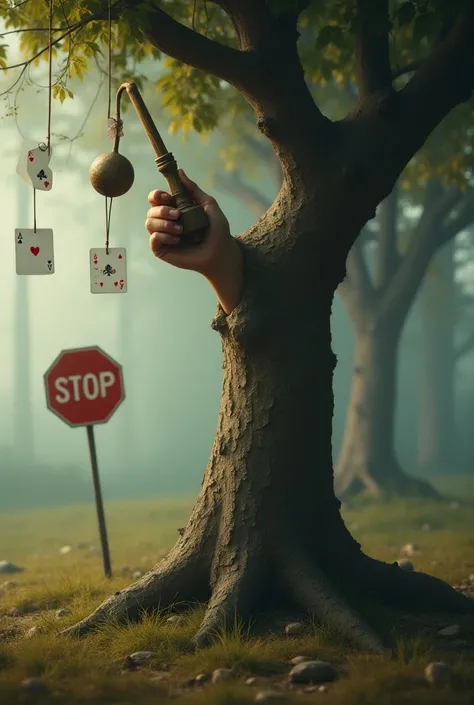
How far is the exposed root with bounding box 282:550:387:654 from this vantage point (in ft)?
15.2

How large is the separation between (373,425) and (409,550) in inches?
182

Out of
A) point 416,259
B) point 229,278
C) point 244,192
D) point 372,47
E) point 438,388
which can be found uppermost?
point 244,192

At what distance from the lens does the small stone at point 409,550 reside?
9680 millimetres

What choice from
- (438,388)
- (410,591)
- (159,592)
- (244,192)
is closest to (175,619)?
(159,592)

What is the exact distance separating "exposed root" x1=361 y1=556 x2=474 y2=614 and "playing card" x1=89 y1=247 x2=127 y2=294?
2.46 m

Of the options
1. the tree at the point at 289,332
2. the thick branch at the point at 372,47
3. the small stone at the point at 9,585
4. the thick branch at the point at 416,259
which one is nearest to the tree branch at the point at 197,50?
the tree at the point at 289,332

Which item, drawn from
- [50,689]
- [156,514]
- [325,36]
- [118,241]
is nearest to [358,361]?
[156,514]

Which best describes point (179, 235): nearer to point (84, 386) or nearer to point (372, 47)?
point (372, 47)

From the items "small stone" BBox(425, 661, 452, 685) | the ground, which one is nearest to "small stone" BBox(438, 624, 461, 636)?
the ground

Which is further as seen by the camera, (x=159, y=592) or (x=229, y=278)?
(x=159, y=592)

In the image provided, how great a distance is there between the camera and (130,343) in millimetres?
35750

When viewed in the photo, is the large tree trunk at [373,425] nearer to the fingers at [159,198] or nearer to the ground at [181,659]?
the ground at [181,659]

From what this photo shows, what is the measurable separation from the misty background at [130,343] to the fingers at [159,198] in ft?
37.2

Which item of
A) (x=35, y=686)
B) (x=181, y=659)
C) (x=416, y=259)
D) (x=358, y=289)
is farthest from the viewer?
(x=358, y=289)
